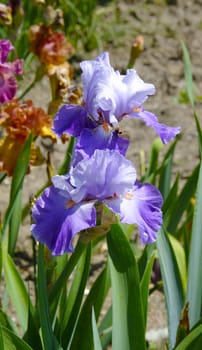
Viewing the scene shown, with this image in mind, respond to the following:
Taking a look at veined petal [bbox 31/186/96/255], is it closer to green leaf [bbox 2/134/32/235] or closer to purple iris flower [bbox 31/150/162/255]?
purple iris flower [bbox 31/150/162/255]

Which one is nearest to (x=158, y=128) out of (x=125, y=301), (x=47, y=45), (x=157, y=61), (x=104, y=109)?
(x=104, y=109)

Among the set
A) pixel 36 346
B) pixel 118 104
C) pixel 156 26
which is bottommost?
pixel 36 346

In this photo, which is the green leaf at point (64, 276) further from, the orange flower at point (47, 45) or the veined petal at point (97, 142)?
the orange flower at point (47, 45)

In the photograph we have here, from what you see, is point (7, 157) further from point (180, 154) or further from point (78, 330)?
point (180, 154)

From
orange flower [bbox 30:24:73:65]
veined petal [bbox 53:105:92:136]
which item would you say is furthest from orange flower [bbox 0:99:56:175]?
veined petal [bbox 53:105:92:136]

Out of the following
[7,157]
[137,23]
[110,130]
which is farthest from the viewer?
[137,23]

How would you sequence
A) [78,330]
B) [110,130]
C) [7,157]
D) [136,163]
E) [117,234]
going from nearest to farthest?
[110,130]
[117,234]
[78,330]
[7,157]
[136,163]

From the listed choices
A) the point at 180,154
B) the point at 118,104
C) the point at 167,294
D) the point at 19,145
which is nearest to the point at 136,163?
the point at 180,154
